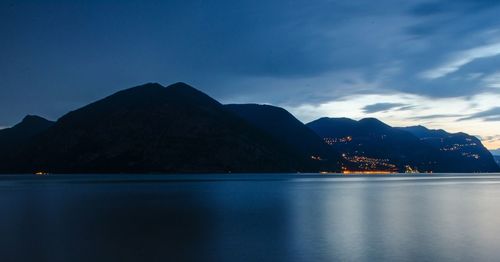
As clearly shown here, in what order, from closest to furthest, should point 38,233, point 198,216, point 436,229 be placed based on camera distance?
1. point 38,233
2. point 436,229
3. point 198,216

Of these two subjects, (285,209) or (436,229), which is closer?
(436,229)

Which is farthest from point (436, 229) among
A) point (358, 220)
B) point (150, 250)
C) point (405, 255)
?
point (150, 250)

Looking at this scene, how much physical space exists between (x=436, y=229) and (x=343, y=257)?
18.6 m

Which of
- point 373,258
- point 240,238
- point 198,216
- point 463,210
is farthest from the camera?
point 463,210

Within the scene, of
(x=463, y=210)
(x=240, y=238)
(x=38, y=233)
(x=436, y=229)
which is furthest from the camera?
(x=463, y=210)

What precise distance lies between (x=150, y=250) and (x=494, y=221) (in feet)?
129

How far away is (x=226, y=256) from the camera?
32.8m

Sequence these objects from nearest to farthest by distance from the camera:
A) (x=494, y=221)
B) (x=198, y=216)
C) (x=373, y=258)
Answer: (x=373, y=258) < (x=494, y=221) < (x=198, y=216)

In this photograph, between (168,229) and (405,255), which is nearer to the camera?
(405,255)

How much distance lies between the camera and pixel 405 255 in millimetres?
33312

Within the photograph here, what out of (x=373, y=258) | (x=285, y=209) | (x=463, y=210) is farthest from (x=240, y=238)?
(x=463, y=210)

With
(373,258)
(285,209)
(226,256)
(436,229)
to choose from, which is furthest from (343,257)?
(285,209)

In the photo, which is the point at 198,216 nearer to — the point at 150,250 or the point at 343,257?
the point at 150,250

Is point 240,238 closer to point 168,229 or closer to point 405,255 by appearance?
point 168,229
